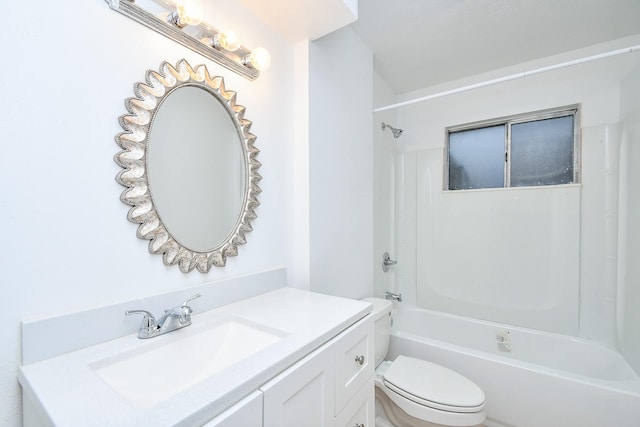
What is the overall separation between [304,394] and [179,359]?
0.37 metres

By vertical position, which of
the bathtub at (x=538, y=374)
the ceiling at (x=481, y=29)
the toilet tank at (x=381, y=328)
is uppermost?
the ceiling at (x=481, y=29)

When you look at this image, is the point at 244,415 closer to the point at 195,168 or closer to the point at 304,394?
the point at 304,394

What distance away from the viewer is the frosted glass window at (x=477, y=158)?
2.49 m

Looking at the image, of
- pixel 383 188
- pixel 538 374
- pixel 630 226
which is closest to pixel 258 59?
pixel 383 188

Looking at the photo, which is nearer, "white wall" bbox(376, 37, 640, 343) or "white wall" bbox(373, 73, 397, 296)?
"white wall" bbox(376, 37, 640, 343)

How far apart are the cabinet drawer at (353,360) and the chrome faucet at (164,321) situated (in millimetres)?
501

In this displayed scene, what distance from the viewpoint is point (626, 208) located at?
6.15ft

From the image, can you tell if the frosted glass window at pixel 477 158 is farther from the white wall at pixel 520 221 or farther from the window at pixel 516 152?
the white wall at pixel 520 221

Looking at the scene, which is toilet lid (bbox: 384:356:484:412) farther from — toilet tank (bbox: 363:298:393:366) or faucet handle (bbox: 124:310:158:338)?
faucet handle (bbox: 124:310:158:338)

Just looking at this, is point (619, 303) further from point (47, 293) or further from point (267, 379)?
point (47, 293)

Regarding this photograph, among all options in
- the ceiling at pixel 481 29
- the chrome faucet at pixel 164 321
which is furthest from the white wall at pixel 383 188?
the chrome faucet at pixel 164 321

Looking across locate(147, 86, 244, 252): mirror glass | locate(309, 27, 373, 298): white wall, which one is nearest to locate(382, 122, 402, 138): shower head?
locate(309, 27, 373, 298): white wall

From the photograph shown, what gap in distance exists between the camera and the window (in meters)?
2.22

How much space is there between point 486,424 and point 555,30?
2.63 m
